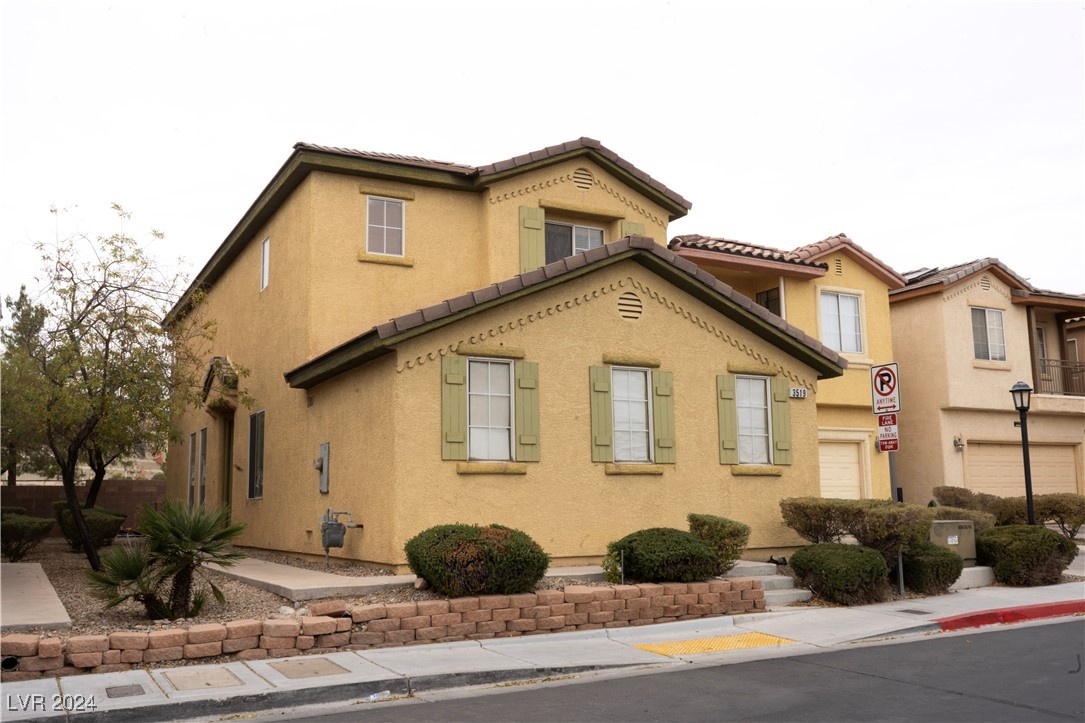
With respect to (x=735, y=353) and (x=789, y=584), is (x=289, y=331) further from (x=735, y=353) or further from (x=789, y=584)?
(x=789, y=584)

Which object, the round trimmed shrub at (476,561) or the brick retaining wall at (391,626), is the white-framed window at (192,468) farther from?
the brick retaining wall at (391,626)

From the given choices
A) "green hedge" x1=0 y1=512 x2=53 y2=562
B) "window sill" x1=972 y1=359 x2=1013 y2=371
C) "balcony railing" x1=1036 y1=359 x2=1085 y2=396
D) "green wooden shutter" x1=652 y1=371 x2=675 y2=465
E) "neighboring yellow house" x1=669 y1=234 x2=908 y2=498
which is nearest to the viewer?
"green wooden shutter" x1=652 y1=371 x2=675 y2=465

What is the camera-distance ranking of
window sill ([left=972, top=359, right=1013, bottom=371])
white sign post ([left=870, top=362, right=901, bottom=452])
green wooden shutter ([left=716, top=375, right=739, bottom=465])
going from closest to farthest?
white sign post ([left=870, top=362, right=901, bottom=452]) → green wooden shutter ([left=716, top=375, right=739, bottom=465]) → window sill ([left=972, top=359, right=1013, bottom=371])

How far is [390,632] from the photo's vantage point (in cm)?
1013

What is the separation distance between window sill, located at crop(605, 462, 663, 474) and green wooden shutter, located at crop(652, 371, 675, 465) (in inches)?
6.5

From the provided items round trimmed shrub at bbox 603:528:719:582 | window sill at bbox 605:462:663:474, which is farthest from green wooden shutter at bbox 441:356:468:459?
round trimmed shrub at bbox 603:528:719:582

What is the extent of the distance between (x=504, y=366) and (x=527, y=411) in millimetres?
734

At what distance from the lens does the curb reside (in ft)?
39.1

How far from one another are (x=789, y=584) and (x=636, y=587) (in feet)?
9.88

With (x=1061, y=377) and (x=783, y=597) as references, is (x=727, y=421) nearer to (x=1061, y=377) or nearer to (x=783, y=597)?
(x=783, y=597)

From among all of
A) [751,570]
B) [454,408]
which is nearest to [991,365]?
[751,570]

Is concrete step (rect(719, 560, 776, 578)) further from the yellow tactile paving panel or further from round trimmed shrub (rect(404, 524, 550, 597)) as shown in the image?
round trimmed shrub (rect(404, 524, 550, 597))

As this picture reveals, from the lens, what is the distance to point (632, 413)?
47.7 ft

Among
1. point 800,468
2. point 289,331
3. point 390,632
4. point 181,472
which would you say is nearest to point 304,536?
point 289,331
